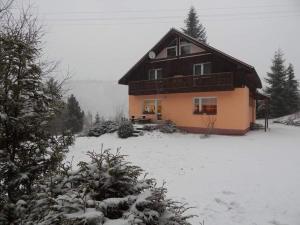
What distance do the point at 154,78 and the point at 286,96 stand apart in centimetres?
2447

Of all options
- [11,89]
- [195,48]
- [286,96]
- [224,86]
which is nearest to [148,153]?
[11,89]

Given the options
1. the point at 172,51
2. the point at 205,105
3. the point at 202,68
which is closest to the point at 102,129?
the point at 205,105

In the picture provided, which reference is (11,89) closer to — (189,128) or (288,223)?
(288,223)

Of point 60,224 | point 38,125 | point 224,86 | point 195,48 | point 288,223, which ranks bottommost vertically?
point 288,223

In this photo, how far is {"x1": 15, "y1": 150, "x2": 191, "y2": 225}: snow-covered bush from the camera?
249 centimetres

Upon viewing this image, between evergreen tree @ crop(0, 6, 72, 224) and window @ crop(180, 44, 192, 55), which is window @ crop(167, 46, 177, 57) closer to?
window @ crop(180, 44, 192, 55)

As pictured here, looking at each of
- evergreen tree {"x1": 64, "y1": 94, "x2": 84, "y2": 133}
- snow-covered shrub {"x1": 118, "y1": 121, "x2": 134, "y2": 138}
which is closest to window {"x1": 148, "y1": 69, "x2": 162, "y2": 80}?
snow-covered shrub {"x1": 118, "y1": 121, "x2": 134, "y2": 138}

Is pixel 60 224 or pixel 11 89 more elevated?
pixel 11 89

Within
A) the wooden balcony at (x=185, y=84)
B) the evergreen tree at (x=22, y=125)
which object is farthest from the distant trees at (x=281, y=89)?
the evergreen tree at (x=22, y=125)

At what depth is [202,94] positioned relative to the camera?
20.0m

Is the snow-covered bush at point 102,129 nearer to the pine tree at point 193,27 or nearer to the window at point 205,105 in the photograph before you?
the window at point 205,105

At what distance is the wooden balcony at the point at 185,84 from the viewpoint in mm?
18203

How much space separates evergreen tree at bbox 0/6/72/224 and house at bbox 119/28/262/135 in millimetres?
15682

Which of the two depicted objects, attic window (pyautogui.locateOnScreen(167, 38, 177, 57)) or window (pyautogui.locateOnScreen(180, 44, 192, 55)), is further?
attic window (pyautogui.locateOnScreen(167, 38, 177, 57))
